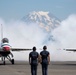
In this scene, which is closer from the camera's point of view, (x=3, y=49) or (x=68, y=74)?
(x=68, y=74)

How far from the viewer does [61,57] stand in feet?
356

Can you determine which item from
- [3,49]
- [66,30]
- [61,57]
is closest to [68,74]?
[3,49]

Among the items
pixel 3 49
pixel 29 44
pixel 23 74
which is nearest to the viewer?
pixel 23 74

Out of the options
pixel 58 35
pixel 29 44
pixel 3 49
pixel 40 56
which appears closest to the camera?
pixel 40 56

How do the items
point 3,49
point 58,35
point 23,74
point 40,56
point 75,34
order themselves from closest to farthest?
point 40,56 < point 23,74 < point 3,49 < point 75,34 < point 58,35

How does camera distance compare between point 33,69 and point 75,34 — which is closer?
point 33,69

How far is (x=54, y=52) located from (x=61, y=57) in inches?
162

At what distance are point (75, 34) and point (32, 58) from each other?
130611mm

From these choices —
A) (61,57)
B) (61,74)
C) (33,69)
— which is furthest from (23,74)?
(61,57)

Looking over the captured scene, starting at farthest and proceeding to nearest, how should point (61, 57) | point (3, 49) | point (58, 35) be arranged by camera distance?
point (58, 35)
point (61, 57)
point (3, 49)

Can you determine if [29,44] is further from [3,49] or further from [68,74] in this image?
[68,74]

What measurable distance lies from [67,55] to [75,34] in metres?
43.2

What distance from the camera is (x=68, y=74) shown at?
31172 millimetres

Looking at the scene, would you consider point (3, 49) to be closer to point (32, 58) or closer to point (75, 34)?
A: point (32, 58)
